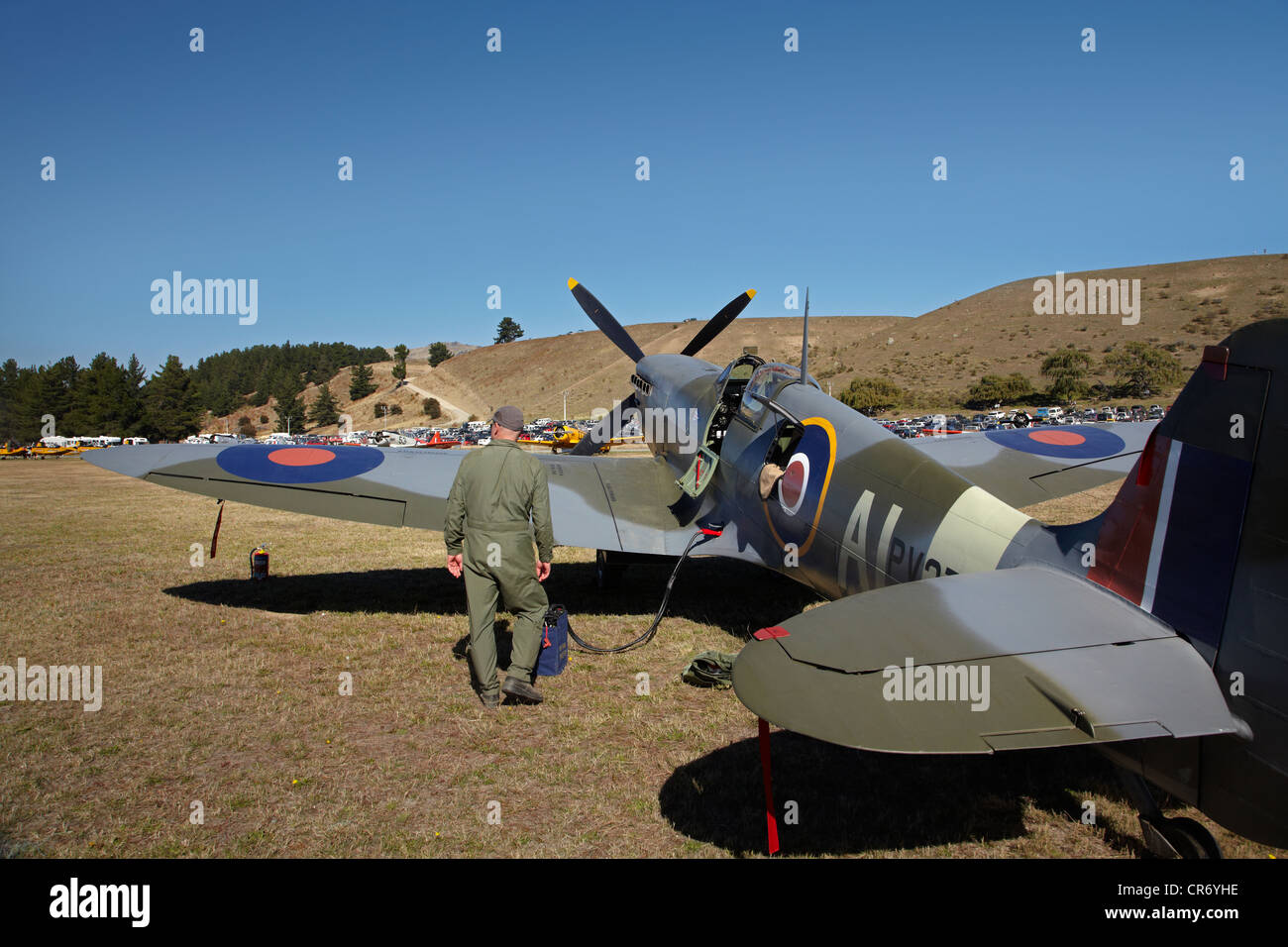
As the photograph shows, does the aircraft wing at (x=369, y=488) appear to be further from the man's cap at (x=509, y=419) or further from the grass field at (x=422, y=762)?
the man's cap at (x=509, y=419)

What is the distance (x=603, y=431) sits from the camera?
11961mm

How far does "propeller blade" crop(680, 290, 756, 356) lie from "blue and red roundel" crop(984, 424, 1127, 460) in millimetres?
4685

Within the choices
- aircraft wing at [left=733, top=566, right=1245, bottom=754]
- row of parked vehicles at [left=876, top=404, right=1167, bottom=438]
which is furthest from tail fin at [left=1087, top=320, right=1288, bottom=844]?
row of parked vehicles at [left=876, top=404, right=1167, bottom=438]

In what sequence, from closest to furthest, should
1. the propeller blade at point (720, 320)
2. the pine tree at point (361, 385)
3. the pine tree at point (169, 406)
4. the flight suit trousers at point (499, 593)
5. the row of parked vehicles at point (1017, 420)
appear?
the flight suit trousers at point (499, 593) → the propeller blade at point (720, 320) → the row of parked vehicles at point (1017, 420) → the pine tree at point (169, 406) → the pine tree at point (361, 385)

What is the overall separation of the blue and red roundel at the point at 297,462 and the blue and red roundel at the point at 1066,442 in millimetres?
8339

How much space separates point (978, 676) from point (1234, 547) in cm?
112

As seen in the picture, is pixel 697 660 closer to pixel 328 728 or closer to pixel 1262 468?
pixel 328 728

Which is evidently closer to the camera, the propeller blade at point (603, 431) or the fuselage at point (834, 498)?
the fuselage at point (834, 498)

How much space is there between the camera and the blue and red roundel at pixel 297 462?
7047mm

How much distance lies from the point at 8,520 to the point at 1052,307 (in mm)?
86250

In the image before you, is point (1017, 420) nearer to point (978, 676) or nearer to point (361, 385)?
point (978, 676)

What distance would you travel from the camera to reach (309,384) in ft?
436

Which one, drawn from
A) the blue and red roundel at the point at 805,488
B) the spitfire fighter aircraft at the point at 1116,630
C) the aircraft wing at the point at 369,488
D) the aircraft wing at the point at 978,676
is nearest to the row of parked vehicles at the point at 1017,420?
the aircraft wing at the point at 369,488

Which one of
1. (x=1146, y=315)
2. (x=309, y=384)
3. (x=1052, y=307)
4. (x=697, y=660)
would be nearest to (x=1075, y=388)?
(x=1146, y=315)
